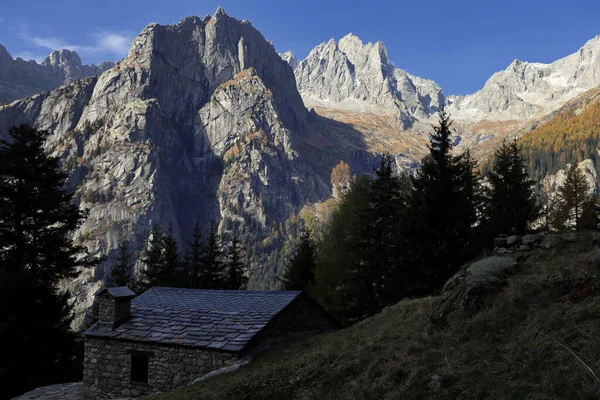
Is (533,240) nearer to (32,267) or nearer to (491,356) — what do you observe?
(491,356)

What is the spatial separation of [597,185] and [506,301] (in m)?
212

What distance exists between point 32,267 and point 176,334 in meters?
12.3

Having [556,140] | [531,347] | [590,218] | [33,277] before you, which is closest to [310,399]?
[531,347]

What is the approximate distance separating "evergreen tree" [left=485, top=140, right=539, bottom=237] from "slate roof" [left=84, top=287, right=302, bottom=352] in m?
17.0

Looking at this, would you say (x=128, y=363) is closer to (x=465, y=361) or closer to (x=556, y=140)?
(x=465, y=361)

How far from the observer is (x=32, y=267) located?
2391cm

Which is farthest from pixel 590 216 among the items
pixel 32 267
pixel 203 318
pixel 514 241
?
pixel 32 267

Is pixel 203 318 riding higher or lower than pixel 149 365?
higher

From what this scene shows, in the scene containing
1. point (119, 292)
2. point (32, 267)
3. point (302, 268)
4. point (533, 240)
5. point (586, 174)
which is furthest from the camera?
point (586, 174)

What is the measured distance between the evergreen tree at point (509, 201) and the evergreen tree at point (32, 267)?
28.1 m

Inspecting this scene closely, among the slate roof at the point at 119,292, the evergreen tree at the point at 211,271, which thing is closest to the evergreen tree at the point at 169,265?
the evergreen tree at the point at 211,271

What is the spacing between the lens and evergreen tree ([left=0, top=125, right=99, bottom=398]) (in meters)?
21.3

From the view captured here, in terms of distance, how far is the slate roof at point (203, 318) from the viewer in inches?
677

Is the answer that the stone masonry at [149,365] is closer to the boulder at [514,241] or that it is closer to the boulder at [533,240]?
the boulder at [514,241]
